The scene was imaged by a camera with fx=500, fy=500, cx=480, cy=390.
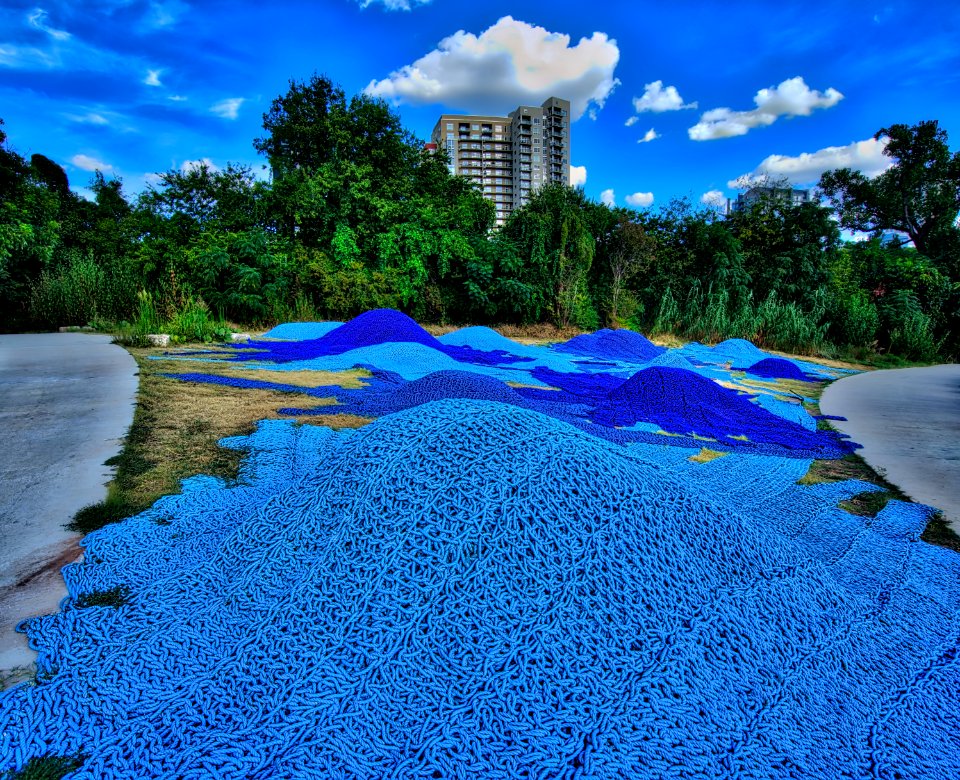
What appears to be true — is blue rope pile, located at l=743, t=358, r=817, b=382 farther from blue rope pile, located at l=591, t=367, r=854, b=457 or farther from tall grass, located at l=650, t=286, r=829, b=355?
tall grass, located at l=650, t=286, r=829, b=355

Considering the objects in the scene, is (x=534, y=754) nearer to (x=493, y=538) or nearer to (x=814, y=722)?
(x=493, y=538)

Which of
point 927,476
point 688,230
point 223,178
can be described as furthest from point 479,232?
point 927,476

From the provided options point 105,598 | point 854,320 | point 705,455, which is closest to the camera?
point 105,598

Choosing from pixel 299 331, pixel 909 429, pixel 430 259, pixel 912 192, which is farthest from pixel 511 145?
pixel 909 429

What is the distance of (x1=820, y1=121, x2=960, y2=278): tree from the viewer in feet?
46.5

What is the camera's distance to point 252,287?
9633 millimetres

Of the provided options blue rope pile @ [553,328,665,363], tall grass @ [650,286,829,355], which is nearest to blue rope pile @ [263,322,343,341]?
blue rope pile @ [553,328,665,363]

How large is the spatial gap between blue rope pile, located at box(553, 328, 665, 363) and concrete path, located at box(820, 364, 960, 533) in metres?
2.66

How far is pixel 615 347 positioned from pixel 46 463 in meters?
7.40

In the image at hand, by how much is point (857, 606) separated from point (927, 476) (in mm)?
1916

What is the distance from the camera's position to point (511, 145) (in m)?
60.2

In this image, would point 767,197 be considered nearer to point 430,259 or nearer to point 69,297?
point 430,259

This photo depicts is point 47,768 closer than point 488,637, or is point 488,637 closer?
point 47,768

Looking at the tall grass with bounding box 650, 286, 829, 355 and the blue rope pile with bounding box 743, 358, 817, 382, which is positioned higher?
the tall grass with bounding box 650, 286, 829, 355
